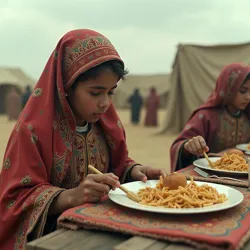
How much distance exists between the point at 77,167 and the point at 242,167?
36.4 inches

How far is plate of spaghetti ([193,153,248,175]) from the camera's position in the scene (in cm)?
221

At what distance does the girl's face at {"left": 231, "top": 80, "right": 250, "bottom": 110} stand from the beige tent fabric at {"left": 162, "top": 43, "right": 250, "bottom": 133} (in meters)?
7.09

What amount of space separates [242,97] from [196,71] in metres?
8.06

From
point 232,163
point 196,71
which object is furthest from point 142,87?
point 232,163

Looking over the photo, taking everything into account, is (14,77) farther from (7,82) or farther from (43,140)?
(43,140)

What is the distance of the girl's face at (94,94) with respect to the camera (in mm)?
1896

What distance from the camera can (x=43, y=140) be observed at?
5.97 ft

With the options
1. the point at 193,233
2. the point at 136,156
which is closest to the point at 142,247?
the point at 193,233

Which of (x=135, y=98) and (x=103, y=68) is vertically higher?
(x=103, y=68)

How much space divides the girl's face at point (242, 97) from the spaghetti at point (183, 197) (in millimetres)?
1866

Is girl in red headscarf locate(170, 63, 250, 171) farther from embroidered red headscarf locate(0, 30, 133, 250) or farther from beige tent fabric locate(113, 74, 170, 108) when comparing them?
beige tent fabric locate(113, 74, 170, 108)

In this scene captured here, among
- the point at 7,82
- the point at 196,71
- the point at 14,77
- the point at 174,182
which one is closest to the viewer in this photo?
the point at 174,182

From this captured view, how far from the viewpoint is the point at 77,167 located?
2.06 meters

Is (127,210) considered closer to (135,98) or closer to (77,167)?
(77,167)
